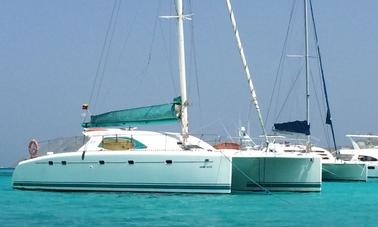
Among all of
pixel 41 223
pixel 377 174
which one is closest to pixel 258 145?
pixel 41 223

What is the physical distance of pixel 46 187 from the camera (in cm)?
2405

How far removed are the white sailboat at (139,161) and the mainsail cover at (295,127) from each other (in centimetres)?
829

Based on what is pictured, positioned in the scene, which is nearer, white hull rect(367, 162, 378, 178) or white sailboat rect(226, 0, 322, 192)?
white sailboat rect(226, 0, 322, 192)

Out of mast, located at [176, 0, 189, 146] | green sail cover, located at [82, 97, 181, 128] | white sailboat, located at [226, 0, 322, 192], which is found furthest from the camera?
white sailboat, located at [226, 0, 322, 192]

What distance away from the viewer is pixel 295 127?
30766 millimetres

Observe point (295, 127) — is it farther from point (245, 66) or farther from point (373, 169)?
point (373, 169)

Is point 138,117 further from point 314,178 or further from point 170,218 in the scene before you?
point 170,218

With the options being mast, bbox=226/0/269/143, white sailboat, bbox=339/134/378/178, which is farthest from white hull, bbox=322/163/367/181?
mast, bbox=226/0/269/143

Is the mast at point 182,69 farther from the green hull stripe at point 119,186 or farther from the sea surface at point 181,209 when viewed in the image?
the sea surface at point 181,209

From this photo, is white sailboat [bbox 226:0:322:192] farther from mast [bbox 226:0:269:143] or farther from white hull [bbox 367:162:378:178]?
white hull [bbox 367:162:378:178]

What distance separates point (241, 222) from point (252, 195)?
300 inches

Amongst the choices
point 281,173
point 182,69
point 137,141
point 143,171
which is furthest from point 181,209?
point 281,173

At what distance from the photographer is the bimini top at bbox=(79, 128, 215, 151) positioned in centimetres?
2222

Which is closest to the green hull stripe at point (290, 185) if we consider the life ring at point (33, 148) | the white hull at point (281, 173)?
the white hull at point (281, 173)
